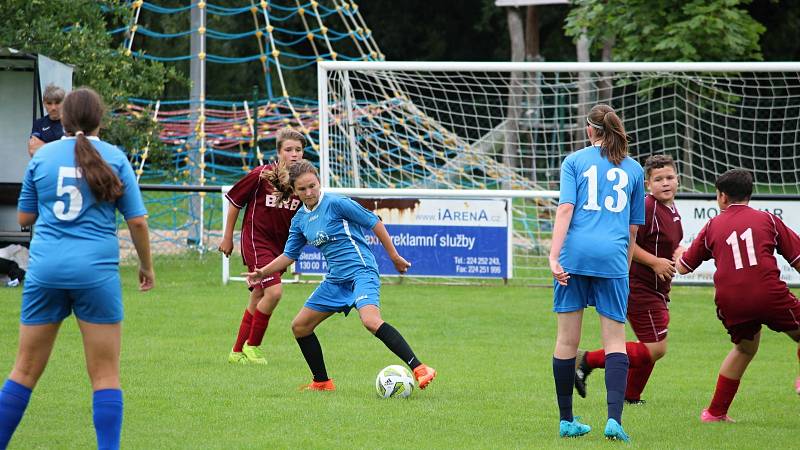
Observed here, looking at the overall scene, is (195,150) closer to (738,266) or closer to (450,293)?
(450,293)

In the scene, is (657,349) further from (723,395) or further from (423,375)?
(423,375)

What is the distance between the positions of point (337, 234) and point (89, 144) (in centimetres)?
264

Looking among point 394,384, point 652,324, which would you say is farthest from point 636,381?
point 394,384

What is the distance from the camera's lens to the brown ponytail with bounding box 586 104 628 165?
5660 mm

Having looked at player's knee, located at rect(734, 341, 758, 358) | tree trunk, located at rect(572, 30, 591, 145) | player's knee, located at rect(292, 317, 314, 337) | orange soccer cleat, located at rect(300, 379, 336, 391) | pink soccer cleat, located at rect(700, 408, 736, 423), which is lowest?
pink soccer cleat, located at rect(700, 408, 736, 423)

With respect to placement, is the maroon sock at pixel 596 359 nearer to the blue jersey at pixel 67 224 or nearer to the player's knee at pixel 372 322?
the player's knee at pixel 372 322

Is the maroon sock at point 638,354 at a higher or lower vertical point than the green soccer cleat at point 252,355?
higher

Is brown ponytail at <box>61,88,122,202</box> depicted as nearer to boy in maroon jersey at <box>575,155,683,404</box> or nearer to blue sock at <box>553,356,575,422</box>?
blue sock at <box>553,356,575,422</box>

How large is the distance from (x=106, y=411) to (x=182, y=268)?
1053cm

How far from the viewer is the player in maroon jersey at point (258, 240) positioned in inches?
325

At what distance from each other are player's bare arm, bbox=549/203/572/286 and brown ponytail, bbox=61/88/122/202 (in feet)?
7.22

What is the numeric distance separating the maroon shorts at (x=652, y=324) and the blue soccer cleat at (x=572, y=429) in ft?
3.83

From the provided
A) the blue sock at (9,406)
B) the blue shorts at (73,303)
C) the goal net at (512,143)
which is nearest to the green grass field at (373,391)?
the blue sock at (9,406)

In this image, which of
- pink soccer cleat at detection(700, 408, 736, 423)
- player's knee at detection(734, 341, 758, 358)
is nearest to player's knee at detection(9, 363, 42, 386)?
pink soccer cleat at detection(700, 408, 736, 423)
